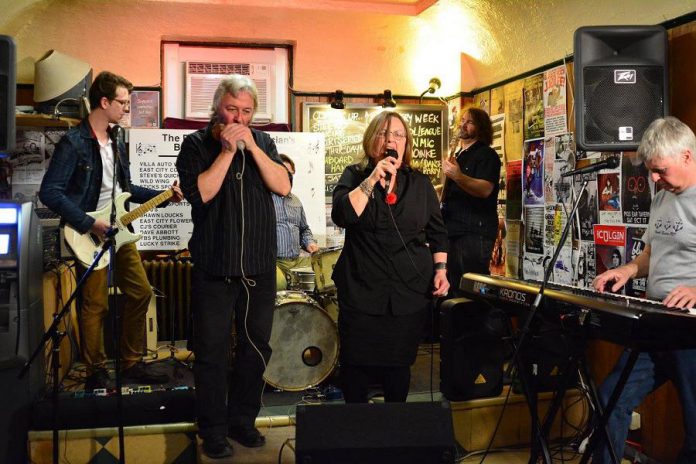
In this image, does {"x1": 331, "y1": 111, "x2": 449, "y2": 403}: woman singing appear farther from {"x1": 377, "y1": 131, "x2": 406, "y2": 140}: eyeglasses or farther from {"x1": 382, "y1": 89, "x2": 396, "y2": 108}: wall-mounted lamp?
{"x1": 382, "y1": 89, "x2": 396, "y2": 108}: wall-mounted lamp

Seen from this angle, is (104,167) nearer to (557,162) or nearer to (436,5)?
(557,162)

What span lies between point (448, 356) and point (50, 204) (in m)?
2.20

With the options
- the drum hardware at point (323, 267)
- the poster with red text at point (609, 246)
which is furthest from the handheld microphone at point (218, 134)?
the poster with red text at point (609, 246)

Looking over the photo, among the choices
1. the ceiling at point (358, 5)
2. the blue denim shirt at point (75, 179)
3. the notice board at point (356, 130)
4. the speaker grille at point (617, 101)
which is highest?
the ceiling at point (358, 5)

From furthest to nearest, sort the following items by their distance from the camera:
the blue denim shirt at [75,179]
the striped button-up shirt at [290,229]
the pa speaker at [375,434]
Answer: the striped button-up shirt at [290,229] < the blue denim shirt at [75,179] < the pa speaker at [375,434]

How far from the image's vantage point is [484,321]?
11.2 ft

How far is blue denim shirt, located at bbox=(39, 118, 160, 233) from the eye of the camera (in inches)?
140

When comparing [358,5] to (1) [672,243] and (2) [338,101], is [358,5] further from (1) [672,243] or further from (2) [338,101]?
(1) [672,243]

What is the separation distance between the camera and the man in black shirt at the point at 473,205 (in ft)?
12.5

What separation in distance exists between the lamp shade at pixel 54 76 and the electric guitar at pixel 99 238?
152 centimetres

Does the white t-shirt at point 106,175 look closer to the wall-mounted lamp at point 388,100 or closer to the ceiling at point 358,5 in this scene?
→ the ceiling at point 358,5

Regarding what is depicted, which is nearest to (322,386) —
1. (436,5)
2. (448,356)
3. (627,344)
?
(448,356)

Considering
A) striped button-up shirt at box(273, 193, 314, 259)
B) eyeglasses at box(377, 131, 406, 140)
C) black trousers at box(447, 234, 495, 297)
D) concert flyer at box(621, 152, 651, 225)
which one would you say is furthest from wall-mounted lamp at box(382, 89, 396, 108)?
eyeglasses at box(377, 131, 406, 140)

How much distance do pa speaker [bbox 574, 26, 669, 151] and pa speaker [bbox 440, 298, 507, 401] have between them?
96cm
